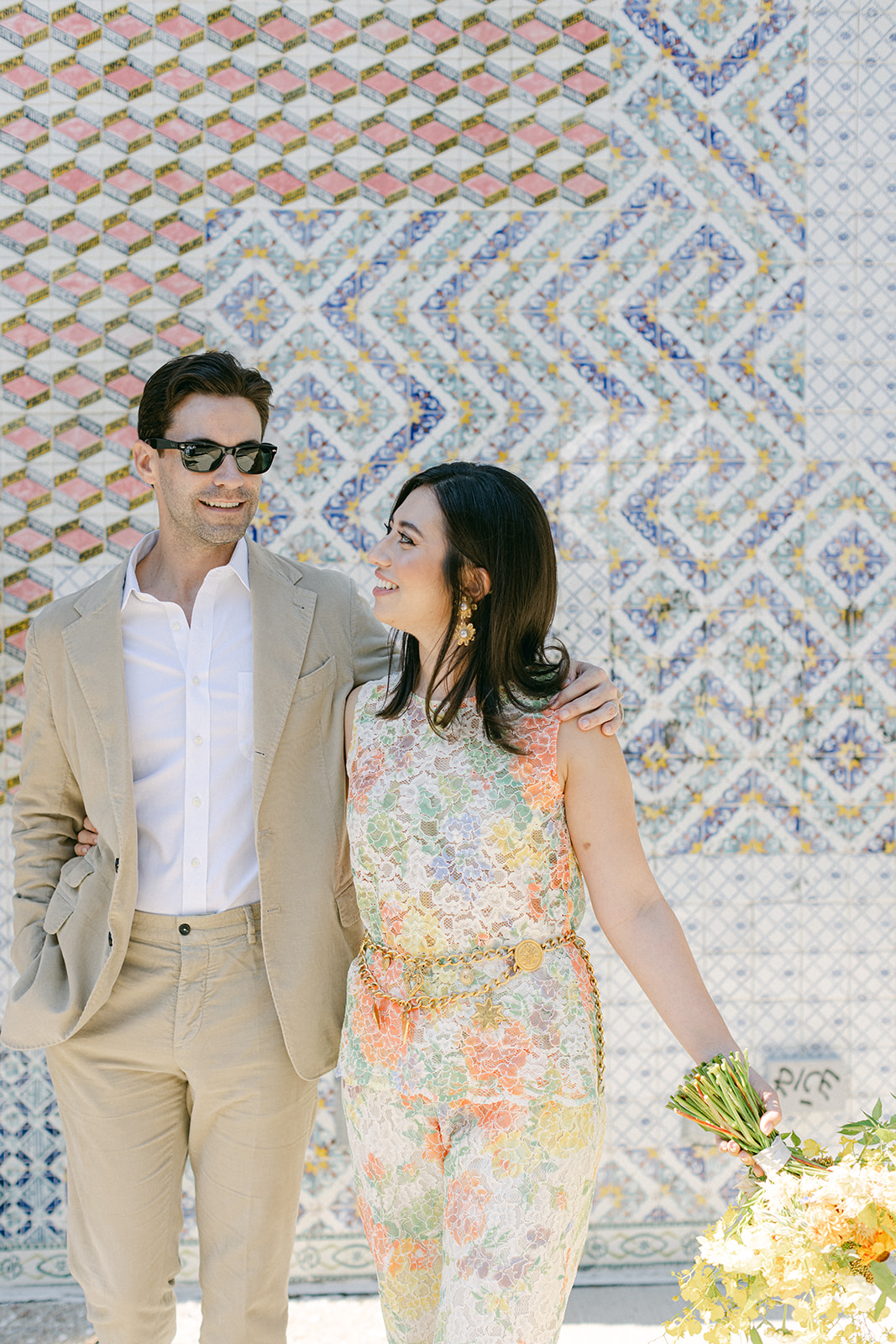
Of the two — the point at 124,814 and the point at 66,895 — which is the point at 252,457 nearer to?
the point at 124,814

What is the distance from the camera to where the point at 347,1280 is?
331 cm

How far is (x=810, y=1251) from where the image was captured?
1453 millimetres

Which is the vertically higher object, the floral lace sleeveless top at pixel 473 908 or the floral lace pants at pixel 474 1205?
the floral lace sleeveless top at pixel 473 908

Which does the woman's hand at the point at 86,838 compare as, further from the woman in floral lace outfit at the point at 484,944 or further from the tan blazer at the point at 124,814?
the woman in floral lace outfit at the point at 484,944

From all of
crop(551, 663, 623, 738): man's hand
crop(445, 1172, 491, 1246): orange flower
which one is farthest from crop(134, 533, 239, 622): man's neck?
crop(445, 1172, 491, 1246): orange flower

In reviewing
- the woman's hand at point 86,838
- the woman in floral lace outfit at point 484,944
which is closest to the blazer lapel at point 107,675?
the woman's hand at point 86,838

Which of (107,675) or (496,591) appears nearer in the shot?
(496,591)

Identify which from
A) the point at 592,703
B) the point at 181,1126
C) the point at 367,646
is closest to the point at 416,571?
the point at 592,703

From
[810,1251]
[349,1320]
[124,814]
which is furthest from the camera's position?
[349,1320]

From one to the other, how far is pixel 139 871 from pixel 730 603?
189 cm

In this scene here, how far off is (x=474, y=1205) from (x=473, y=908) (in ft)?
1.53

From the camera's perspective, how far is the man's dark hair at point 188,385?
2336mm

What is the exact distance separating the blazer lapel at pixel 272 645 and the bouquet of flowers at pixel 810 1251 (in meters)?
1.15

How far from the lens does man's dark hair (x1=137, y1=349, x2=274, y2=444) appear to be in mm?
2336
